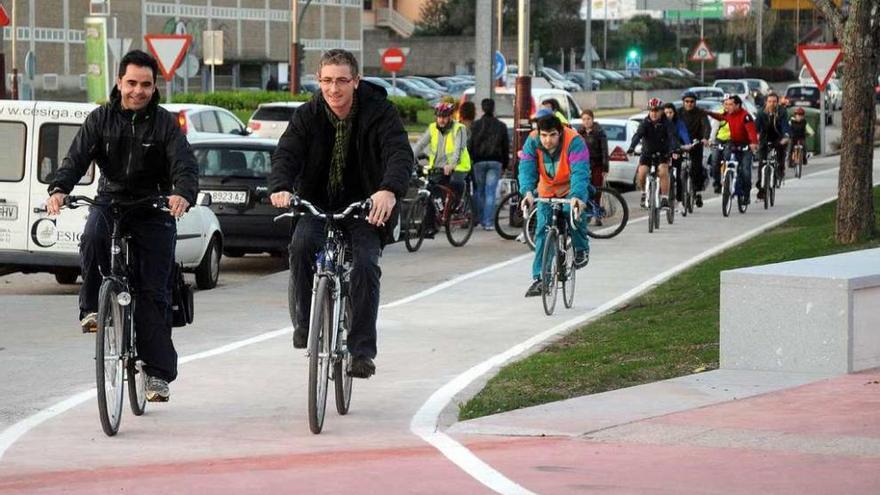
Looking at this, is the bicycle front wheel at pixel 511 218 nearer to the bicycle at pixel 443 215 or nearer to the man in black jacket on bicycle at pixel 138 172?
the bicycle at pixel 443 215

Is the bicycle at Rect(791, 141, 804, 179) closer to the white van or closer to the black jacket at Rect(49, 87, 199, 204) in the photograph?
the white van

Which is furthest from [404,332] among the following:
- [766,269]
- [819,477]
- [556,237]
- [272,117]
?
[272,117]

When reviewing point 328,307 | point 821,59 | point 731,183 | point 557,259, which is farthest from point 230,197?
point 821,59

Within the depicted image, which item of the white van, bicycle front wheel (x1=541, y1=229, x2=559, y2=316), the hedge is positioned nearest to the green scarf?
bicycle front wheel (x1=541, y1=229, x2=559, y2=316)

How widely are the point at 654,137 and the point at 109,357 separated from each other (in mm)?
17312

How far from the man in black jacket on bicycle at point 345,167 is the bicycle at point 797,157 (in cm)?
2887

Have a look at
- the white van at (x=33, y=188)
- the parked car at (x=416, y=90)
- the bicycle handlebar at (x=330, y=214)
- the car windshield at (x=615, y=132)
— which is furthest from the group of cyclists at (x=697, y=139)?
the parked car at (x=416, y=90)

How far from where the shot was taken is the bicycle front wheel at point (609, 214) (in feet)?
76.2

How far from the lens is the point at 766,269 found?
35.3 feet

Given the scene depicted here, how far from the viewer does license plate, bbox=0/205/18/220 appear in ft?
56.5

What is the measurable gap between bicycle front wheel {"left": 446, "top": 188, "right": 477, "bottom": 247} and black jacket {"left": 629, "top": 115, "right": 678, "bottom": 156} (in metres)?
3.07

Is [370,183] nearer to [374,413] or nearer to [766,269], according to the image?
[374,413]

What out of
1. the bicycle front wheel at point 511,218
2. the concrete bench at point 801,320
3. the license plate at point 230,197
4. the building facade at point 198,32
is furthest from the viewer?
the building facade at point 198,32

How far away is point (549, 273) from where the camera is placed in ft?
49.8
